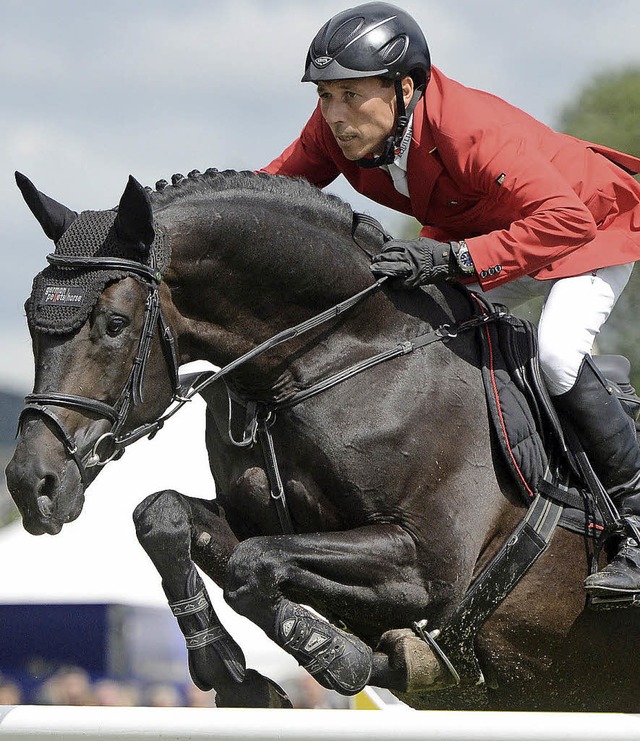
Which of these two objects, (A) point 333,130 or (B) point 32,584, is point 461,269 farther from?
(B) point 32,584

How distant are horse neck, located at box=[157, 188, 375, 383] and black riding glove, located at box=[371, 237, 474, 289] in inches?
4.6

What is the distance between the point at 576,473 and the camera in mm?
4012

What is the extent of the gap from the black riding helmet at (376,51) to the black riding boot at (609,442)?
3.33 feet

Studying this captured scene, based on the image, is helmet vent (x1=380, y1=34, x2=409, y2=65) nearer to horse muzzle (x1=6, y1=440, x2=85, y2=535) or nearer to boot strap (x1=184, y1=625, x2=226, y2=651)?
horse muzzle (x1=6, y1=440, x2=85, y2=535)

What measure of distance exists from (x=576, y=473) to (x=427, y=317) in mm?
730

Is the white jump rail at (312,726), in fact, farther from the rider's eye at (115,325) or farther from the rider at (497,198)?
the rider at (497,198)

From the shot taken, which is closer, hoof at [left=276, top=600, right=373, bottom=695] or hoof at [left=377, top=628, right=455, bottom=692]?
hoof at [left=276, top=600, right=373, bottom=695]

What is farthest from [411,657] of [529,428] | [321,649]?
[529,428]

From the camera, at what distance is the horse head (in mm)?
3312

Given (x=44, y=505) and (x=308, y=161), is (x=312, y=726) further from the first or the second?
(x=308, y=161)

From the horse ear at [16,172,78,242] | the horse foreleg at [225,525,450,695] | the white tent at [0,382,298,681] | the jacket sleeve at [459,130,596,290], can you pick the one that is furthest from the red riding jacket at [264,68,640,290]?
the white tent at [0,382,298,681]

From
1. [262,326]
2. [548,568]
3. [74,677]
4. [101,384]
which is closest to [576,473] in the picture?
[548,568]

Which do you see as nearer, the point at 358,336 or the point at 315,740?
the point at 315,740

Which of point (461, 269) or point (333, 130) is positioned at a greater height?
point (333, 130)
